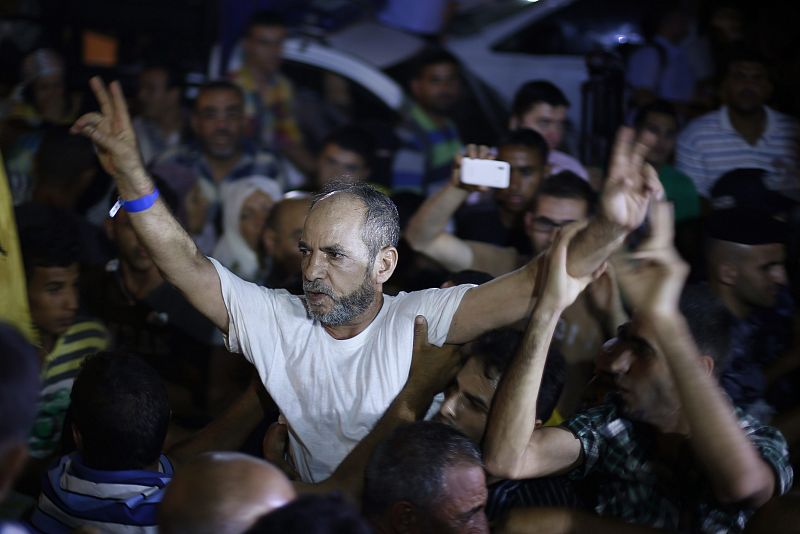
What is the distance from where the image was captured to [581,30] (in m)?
7.42

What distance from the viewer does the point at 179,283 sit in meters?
3.05

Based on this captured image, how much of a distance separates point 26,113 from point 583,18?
157 inches

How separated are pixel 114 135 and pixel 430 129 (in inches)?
172

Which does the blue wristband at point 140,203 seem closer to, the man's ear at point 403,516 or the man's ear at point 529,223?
the man's ear at point 403,516

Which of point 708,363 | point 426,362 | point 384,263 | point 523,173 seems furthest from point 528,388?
point 523,173

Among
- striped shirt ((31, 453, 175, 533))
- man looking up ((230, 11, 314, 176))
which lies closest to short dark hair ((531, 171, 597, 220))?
striped shirt ((31, 453, 175, 533))

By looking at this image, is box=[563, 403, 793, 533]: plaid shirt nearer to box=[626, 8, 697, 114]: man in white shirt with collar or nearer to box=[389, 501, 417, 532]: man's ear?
box=[389, 501, 417, 532]: man's ear

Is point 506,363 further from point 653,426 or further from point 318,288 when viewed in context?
point 318,288

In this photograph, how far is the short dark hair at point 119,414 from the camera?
8.64 ft

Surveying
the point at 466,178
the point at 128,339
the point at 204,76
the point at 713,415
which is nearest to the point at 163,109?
the point at 204,76

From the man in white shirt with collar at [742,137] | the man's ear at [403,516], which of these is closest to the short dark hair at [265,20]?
the man in white shirt with collar at [742,137]

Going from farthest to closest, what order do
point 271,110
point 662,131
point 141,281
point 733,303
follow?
point 271,110 < point 662,131 < point 141,281 < point 733,303

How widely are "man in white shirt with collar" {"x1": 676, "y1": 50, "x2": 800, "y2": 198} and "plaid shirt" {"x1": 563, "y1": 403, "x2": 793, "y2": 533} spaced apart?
3.03 m

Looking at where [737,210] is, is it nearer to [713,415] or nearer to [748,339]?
[748,339]
